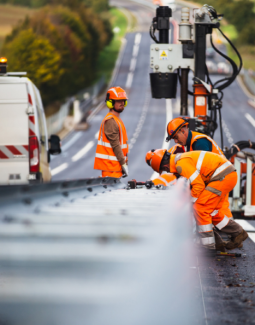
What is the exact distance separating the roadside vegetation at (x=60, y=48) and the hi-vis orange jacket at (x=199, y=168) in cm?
3977

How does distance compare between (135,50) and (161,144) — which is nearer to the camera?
(161,144)

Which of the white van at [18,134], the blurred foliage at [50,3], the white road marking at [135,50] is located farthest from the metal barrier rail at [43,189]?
the blurred foliage at [50,3]

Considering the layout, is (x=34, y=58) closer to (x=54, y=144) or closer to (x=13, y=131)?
(x=54, y=144)

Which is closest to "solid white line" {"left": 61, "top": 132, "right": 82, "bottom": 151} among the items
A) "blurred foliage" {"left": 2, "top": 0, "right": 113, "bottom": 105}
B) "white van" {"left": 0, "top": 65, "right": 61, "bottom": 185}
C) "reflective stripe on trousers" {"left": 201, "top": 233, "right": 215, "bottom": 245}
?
"blurred foliage" {"left": 2, "top": 0, "right": 113, "bottom": 105}

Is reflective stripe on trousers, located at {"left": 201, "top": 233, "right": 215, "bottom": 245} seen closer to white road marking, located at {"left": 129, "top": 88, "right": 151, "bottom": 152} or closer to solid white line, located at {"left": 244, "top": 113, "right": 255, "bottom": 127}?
white road marking, located at {"left": 129, "top": 88, "right": 151, "bottom": 152}

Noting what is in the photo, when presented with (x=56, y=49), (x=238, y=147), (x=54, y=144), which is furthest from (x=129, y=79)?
(x=238, y=147)

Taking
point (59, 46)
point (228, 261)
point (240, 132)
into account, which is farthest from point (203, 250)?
point (59, 46)

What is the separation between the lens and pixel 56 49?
5256 centimetres

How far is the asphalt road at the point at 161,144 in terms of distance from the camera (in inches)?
192

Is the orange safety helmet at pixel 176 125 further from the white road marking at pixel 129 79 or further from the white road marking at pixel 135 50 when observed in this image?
the white road marking at pixel 135 50

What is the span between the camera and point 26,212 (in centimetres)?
313

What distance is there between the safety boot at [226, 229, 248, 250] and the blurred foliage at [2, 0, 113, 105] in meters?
39.6

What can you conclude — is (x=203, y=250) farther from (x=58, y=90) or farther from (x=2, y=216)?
(x=58, y=90)

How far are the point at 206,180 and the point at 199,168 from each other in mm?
388
